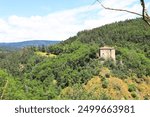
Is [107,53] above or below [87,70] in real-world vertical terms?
above

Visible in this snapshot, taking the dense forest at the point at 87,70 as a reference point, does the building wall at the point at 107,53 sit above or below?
above

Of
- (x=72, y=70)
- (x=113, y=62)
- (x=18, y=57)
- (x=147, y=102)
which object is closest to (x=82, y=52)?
(x=72, y=70)

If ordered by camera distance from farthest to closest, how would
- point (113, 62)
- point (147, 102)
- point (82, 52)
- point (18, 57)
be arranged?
point (18, 57), point (82, 52), point (113, 62), point (147, 102)

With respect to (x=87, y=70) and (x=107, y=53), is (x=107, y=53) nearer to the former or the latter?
(x=107, y=53)

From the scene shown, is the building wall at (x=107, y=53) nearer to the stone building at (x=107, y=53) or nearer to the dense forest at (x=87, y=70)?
the stone building at (x=107, y=53)

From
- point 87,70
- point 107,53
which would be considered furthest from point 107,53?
point 87,70

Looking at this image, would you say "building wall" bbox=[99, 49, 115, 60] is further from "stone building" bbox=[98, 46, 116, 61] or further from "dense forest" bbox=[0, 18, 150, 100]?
"dense forest" bbox=[0, 18, 150, 100]

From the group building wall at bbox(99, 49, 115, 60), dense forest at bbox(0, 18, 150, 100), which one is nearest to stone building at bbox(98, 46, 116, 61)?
building wall at bbox(99, 49, 115, 60)

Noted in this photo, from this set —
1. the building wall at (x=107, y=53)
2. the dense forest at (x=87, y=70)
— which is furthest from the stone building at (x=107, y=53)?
Answer: the dense forest at (x=87, y=70)

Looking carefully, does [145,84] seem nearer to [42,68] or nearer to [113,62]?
[113,62]
